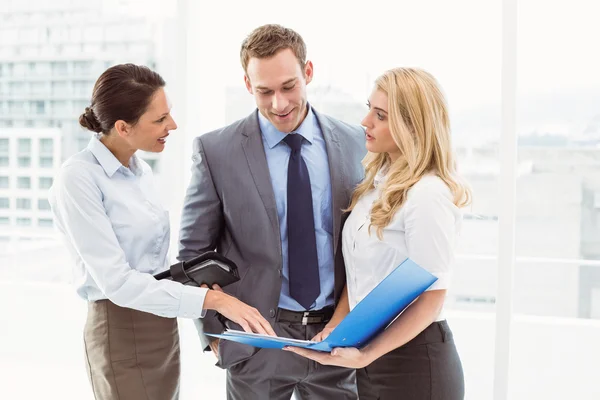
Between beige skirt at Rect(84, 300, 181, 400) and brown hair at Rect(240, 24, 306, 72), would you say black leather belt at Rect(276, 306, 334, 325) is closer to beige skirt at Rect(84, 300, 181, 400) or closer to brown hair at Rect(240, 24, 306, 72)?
beige skirt at Rect(84, 300, 181, 400)

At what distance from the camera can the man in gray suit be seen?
1.85m

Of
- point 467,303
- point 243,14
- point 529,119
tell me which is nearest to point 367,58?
point 243,14

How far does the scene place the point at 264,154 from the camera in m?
1.91

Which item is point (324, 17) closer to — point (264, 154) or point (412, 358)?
point (264, 154)

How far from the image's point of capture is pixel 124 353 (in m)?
1.77

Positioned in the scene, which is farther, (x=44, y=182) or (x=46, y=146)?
(x=44, y=182)

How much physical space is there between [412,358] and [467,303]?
4.54 metres

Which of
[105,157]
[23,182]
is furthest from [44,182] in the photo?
[105,157]

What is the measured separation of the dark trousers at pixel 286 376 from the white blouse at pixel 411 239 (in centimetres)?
26

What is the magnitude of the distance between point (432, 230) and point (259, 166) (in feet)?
2.04

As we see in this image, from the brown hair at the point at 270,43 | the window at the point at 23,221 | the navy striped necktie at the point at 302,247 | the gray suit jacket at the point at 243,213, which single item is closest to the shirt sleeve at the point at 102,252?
the gray suit jacket at the point at 243,213

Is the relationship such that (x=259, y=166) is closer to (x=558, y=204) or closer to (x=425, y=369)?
(x=425, y=369)

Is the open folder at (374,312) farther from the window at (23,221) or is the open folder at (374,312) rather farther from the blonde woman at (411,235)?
the window at (23,221)

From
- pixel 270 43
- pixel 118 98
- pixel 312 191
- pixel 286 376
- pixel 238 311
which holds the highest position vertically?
pixel 270 43
